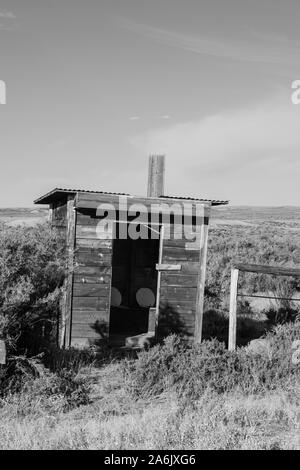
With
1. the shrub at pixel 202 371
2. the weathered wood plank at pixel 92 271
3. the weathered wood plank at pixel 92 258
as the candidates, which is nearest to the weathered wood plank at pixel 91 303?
the weathered wood plank at pixel 92 271

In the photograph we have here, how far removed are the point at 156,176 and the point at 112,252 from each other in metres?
1.88

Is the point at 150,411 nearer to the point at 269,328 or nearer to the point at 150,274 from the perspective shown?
the point at 269,328

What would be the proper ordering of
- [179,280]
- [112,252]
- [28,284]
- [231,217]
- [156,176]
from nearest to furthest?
1. [28,284]
2. [179,280]
3. [112,252]
4. [156,176]
5. [231,217]

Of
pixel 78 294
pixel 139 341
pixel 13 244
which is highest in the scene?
pixel 13 244

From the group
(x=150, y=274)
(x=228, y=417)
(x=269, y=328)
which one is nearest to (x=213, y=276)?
(x=150, y=274)

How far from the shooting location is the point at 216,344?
9.36 metres

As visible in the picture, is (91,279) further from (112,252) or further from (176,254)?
(176,254)

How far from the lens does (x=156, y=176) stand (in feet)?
37.2

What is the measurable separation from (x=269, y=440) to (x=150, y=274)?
8991mm

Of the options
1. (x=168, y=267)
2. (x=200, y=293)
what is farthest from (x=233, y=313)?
(x=168, y=267)

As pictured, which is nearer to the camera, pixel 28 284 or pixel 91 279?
pixel 28 284

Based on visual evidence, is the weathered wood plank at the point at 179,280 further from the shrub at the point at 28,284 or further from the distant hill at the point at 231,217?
the distant hill at the point at 231,217

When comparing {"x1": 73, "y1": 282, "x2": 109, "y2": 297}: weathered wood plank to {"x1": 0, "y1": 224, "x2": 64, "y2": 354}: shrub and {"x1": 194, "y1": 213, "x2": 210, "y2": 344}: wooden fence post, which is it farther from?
{"x1": 0, "y1": 224, "x2": 64, "y2": 354}: shrub

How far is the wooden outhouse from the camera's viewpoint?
33.3 ft
